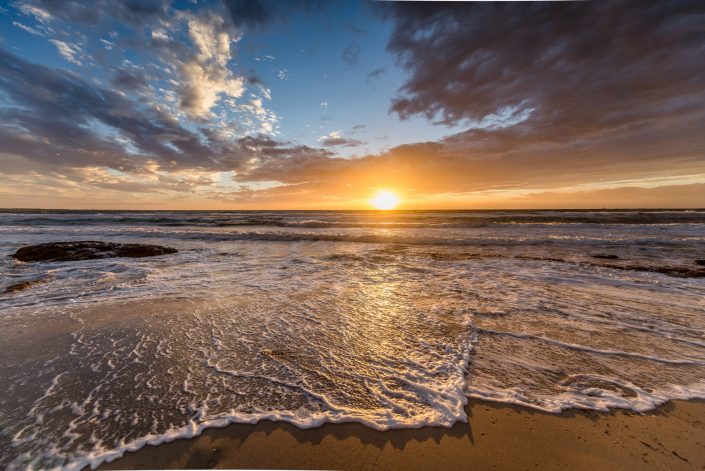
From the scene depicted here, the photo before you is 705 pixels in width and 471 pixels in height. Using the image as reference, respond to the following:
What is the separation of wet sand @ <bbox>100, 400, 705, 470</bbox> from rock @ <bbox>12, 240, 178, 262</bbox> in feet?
45.5

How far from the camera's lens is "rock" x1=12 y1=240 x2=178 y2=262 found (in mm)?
12265

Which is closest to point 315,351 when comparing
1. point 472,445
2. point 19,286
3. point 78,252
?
point 472,445

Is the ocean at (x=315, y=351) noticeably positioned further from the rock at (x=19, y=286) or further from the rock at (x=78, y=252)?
the rock at (x=78, y=252)

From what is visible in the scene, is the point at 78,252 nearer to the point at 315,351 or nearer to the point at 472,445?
the point at 315,351

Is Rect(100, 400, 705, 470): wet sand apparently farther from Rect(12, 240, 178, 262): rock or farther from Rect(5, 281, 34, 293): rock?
Rect(12, 240, 178, 262): rock

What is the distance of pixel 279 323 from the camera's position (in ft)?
18.7

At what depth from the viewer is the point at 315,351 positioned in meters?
4.60

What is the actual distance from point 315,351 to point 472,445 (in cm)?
259

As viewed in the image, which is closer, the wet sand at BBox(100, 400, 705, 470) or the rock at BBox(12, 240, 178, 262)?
the wet sand at BBox(100, 400, 705, 470)

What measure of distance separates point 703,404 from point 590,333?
186 cm

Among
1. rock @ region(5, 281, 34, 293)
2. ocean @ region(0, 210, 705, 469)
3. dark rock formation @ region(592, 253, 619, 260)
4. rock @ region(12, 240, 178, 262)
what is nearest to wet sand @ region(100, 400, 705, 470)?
ocean @ region(0, 210, 705, 469)

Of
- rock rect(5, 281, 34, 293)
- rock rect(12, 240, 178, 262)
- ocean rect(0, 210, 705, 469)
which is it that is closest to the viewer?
ocean rect(0, 210, 705, 469)

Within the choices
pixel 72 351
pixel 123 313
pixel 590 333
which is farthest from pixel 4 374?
pixel 590 333

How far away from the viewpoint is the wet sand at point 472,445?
101 inches
